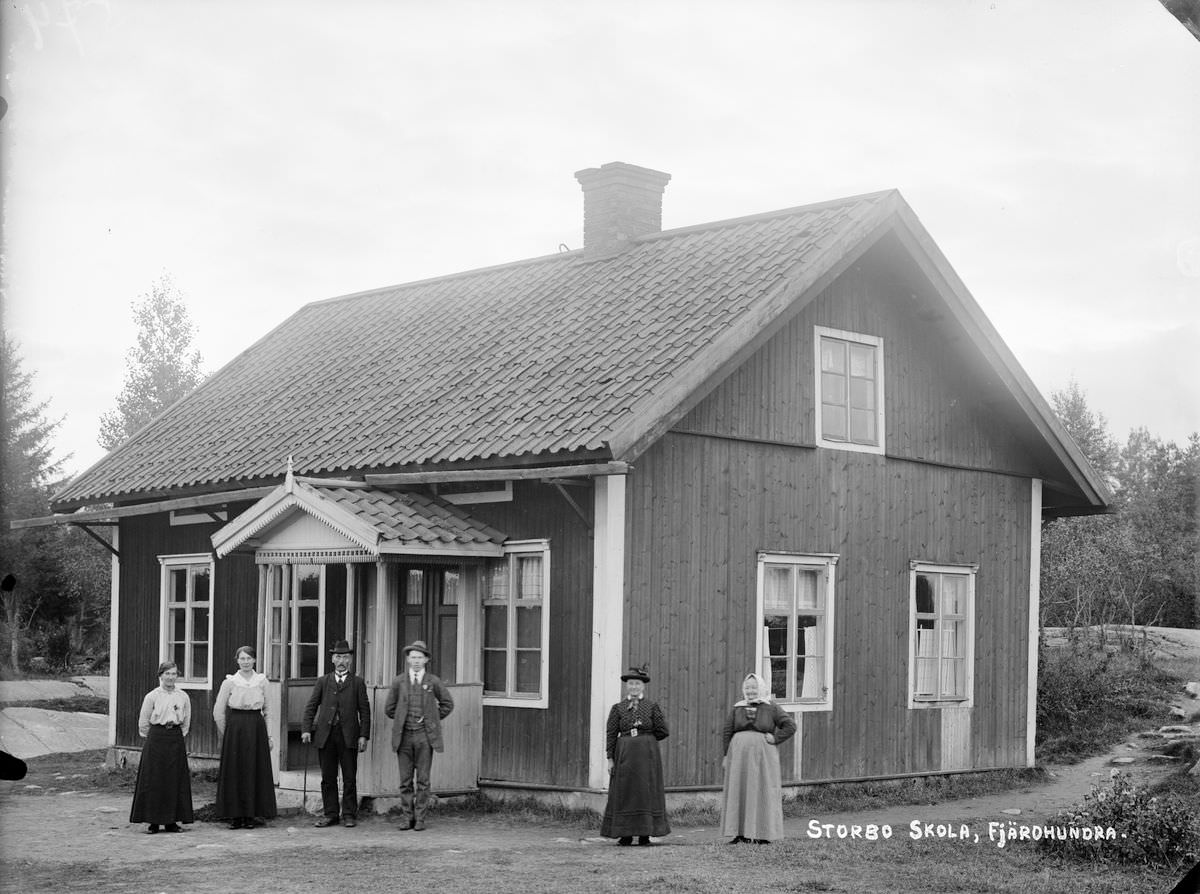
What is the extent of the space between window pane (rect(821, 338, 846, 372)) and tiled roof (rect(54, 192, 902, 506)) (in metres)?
1.11

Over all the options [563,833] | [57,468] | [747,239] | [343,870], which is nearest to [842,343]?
[747,239]

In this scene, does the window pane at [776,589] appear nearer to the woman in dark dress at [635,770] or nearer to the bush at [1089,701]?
the woman in dark dress at [635,770]

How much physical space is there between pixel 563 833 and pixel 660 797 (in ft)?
3.97

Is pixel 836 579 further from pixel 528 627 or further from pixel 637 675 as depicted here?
pixel 637 675

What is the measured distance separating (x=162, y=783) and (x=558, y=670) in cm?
383

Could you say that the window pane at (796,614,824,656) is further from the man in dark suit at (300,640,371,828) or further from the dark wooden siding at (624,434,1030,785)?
the man in dark suit at (300,640,371,828)

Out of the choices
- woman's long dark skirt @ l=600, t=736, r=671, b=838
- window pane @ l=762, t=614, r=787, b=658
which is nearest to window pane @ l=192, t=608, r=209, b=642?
window pane @ l=762, t=614, r=787, b=658

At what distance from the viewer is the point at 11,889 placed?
11328 mm

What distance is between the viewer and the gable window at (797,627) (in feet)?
53.8

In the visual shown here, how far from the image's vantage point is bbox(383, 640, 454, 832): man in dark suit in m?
14.4

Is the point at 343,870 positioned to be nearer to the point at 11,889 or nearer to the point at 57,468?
the point at 11,889

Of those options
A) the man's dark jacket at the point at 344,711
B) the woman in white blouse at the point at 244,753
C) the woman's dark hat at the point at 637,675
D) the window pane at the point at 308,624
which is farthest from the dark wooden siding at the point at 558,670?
the window pane at the point at 308,624

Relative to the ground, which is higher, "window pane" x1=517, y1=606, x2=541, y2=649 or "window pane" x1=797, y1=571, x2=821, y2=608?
"window pane" x1=797, y1=571, x2=821, y2=608

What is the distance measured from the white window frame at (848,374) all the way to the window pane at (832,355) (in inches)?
2.5
